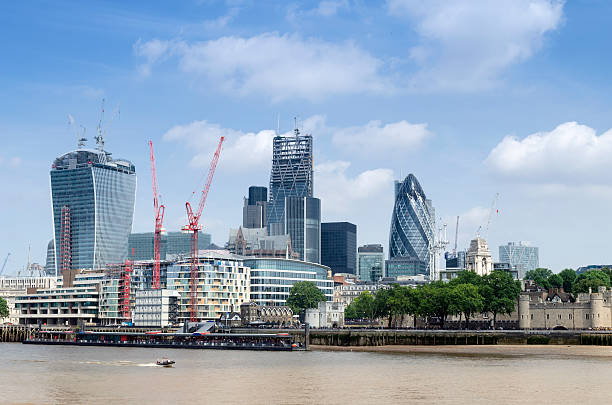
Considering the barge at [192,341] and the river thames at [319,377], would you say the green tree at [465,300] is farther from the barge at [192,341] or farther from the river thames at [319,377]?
the river thames at [319,377]

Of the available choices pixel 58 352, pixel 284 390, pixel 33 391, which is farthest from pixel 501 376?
pixel 58 352

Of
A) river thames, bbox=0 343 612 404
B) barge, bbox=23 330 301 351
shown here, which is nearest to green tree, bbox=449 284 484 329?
barge, bbox=23 330 301 351

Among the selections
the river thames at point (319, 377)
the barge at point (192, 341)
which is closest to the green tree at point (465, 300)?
the barge at point (192, 341)

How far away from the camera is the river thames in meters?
82.4

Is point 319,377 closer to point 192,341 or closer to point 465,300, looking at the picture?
point 192,341

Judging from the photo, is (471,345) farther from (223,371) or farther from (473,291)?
(223,371)

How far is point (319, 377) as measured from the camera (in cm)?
10231

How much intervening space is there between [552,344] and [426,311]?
4066cm

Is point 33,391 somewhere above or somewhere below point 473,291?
below

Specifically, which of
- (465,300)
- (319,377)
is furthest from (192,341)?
(319,377)

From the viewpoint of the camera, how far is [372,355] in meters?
143

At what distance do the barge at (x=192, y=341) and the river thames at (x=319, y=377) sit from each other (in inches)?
633

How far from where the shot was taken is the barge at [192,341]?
166000mm

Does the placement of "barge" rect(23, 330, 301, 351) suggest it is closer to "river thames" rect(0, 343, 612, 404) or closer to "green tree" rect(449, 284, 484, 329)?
"river thames" rect(0, 343, 612, 404)
